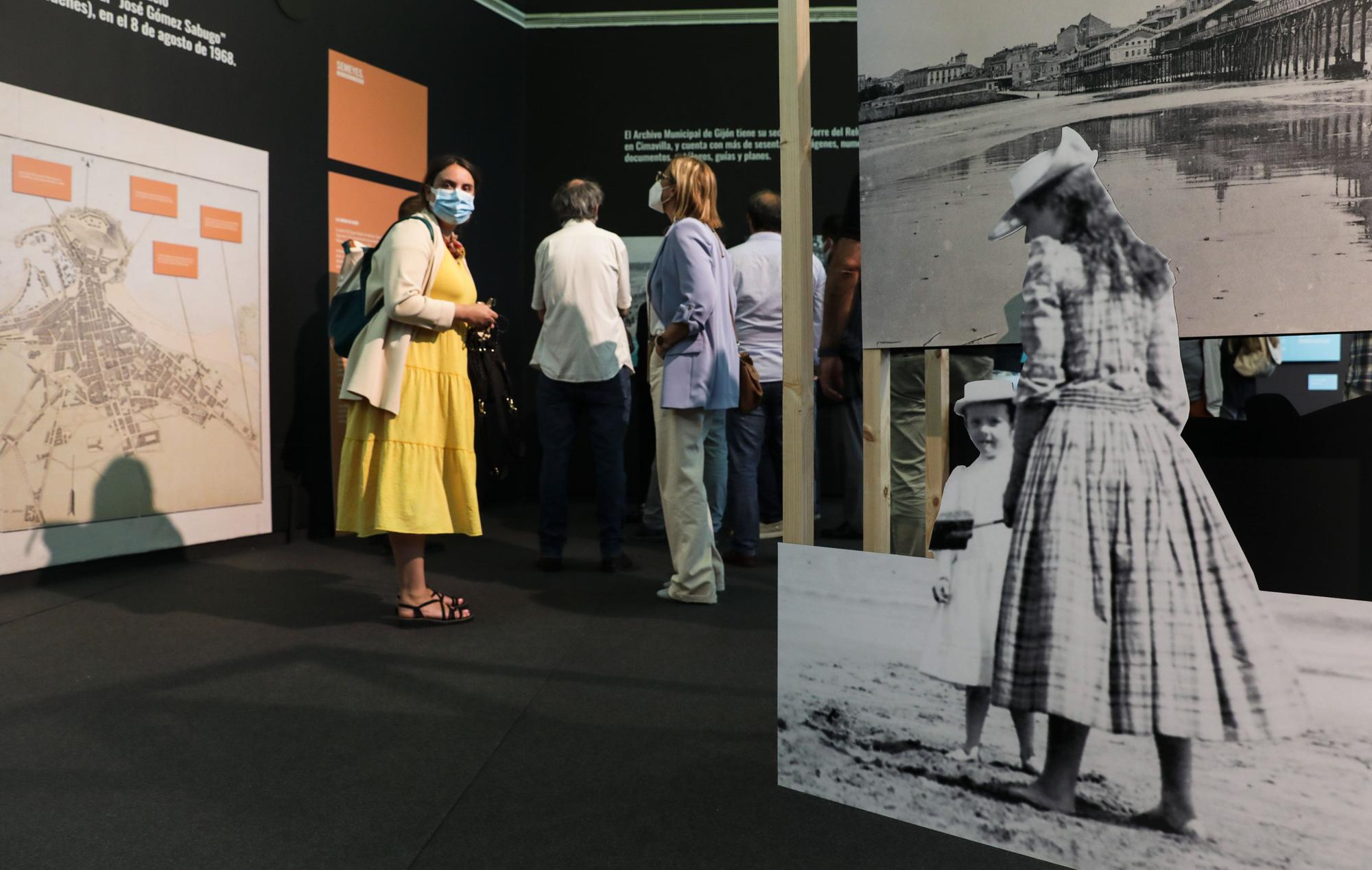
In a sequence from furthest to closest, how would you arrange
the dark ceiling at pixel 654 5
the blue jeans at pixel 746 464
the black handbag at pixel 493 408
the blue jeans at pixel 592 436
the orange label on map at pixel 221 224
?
1. the dark ceiling at pixel 654 5
2. the orange label on map at pixel 221 224
3. the blue jeans at pixel 746 464
4. the blue jeans at pixel 592 436
5. the black handbag at pixel 493 408

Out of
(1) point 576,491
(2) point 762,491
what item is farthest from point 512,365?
(2) point 762,491

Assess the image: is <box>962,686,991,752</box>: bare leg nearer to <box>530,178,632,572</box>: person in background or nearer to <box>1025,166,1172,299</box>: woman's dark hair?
<box>1025,166,1172,299</box>: woman's dark hair

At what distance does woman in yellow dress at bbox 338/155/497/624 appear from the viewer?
10.5 feet

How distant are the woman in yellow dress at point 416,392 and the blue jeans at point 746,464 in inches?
53.6

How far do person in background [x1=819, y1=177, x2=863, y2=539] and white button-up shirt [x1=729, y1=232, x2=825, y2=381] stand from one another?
137 mm

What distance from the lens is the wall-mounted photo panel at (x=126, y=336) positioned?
4.22 meters

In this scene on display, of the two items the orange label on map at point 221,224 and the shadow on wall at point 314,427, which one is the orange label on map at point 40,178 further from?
the shadow on wall at point 314,427

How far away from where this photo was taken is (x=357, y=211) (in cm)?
604

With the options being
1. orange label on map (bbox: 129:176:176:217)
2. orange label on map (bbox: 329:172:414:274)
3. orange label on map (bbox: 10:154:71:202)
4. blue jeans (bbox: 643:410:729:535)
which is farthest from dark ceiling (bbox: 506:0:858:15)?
blue jeans (bbox: 643:410:729:535)

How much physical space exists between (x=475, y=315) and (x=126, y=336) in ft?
7.67

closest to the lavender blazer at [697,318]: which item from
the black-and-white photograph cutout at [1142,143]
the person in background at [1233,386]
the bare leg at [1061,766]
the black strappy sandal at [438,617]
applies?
the black strappy sandal at [438,617]

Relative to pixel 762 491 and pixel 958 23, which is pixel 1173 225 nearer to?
pixel 958 23

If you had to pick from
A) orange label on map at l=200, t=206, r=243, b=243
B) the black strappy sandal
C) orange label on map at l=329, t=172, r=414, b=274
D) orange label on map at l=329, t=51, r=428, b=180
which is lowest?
the black strappy sandal

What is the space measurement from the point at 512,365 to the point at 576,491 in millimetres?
1038
